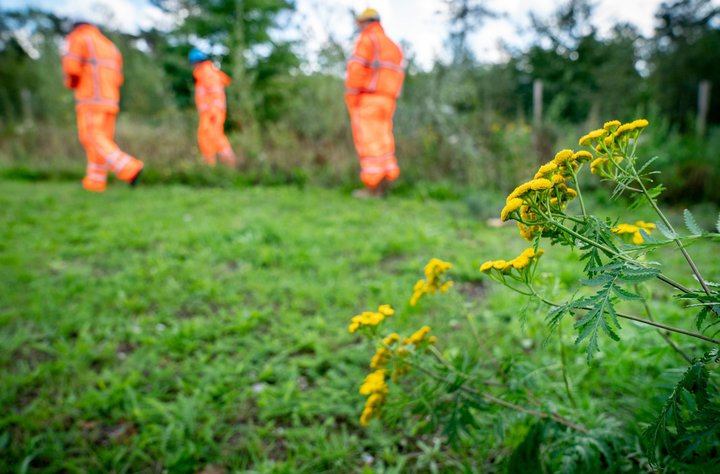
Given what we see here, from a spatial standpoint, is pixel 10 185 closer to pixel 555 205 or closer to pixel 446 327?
pixel 446 327

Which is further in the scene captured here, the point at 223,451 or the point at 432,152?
the point at 432,152

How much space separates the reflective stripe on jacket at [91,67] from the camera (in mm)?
5645

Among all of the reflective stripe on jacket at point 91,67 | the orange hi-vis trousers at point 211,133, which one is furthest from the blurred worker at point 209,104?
the reflective stripe on jacket at point 91,67

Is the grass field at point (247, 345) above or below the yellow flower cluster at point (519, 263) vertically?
below

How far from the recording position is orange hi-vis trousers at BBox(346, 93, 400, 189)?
5426 mm

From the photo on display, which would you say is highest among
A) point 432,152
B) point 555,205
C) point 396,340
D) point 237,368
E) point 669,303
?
point 432,152

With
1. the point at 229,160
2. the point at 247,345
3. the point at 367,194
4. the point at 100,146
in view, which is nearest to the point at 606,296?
the point at 247,345

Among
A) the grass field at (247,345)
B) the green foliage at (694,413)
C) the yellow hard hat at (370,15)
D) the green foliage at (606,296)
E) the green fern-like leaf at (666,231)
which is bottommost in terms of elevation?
the grass field at (247,345)

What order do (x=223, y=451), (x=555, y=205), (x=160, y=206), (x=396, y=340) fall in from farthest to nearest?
(x=160, y=206), (x=223, y=451), (x=396, y=340), (x=555, y=205)

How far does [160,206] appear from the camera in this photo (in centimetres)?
527

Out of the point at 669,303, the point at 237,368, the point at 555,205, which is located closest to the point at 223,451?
the point at 237,368

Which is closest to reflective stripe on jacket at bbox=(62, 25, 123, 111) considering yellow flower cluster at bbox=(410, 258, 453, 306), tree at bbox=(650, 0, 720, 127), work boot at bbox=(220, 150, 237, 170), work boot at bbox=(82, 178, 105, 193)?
work boot at bbox=(82, 178, 105, 193)

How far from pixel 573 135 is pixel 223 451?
20.7 ft

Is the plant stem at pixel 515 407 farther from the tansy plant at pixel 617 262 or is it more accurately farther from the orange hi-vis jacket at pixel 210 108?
the orange hi-vis jacket at pixel 210 108
